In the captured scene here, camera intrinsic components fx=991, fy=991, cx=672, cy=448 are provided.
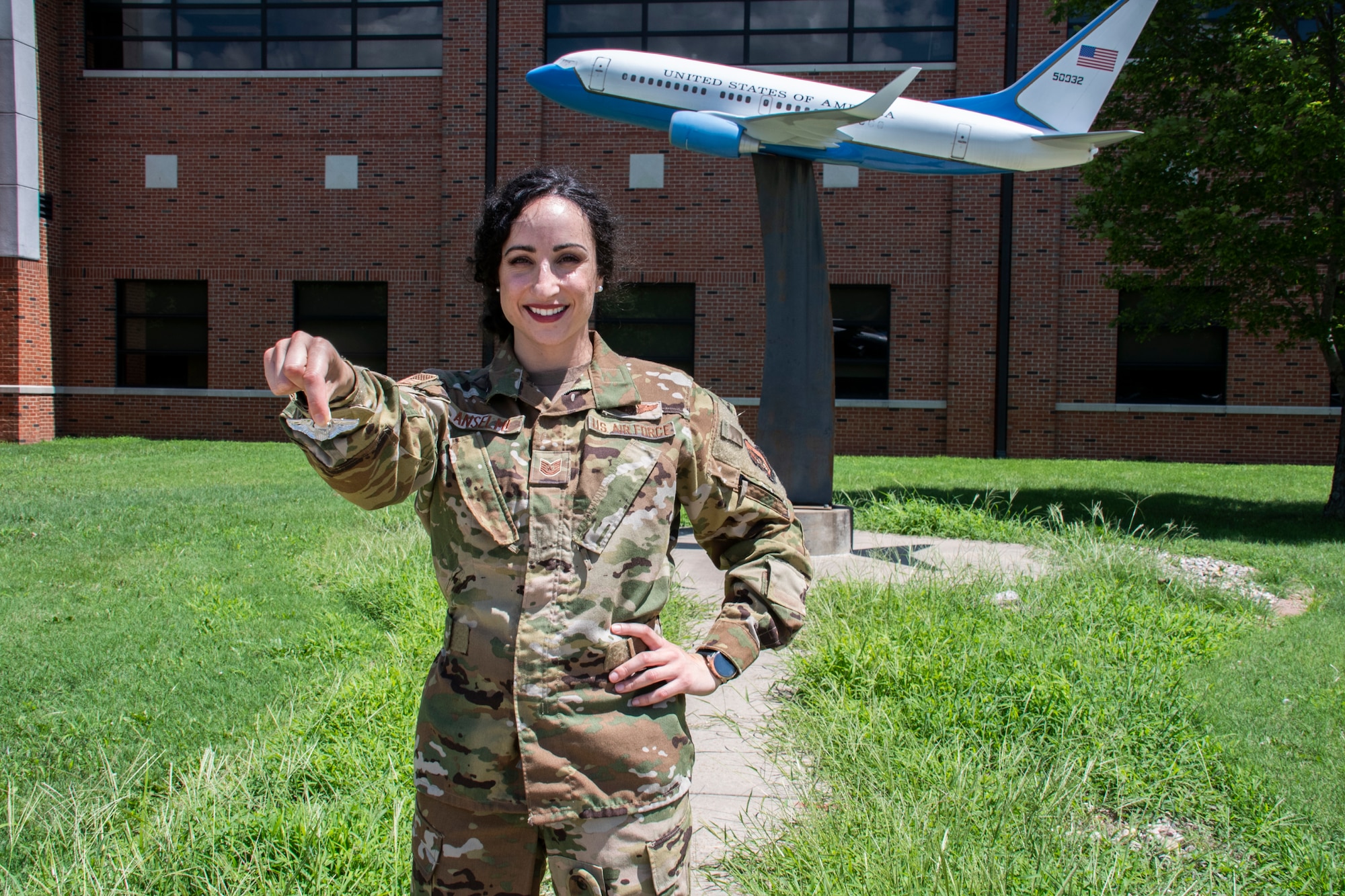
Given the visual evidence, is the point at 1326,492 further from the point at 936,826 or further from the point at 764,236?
the point at 936,826

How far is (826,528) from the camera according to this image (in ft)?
25.8

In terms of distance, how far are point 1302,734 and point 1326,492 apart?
35.8ft

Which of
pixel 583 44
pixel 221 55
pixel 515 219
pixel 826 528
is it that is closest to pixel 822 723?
pixel 515 219

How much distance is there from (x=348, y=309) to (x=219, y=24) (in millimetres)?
5783

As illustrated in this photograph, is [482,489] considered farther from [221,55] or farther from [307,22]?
[221,55]

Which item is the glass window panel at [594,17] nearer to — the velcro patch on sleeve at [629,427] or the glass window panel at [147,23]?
the glass window panel at [147,23]

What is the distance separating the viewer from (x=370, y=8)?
1814 cm

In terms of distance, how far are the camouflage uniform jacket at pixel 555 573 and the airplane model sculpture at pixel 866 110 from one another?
6333 mm

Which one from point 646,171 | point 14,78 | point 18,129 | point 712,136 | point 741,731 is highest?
point 14,78

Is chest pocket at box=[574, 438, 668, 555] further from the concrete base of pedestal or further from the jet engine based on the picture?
the jet engine

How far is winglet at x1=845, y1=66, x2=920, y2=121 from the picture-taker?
24.0 ft

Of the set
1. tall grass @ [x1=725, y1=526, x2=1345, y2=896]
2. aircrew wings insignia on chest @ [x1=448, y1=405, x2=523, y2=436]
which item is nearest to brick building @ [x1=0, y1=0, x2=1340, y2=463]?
tall grass @ [x1=725, y1=526, x2=1345, y2=896]

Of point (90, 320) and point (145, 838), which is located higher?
point (90, 320)

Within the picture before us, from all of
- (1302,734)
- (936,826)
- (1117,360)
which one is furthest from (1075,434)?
(936,826)
